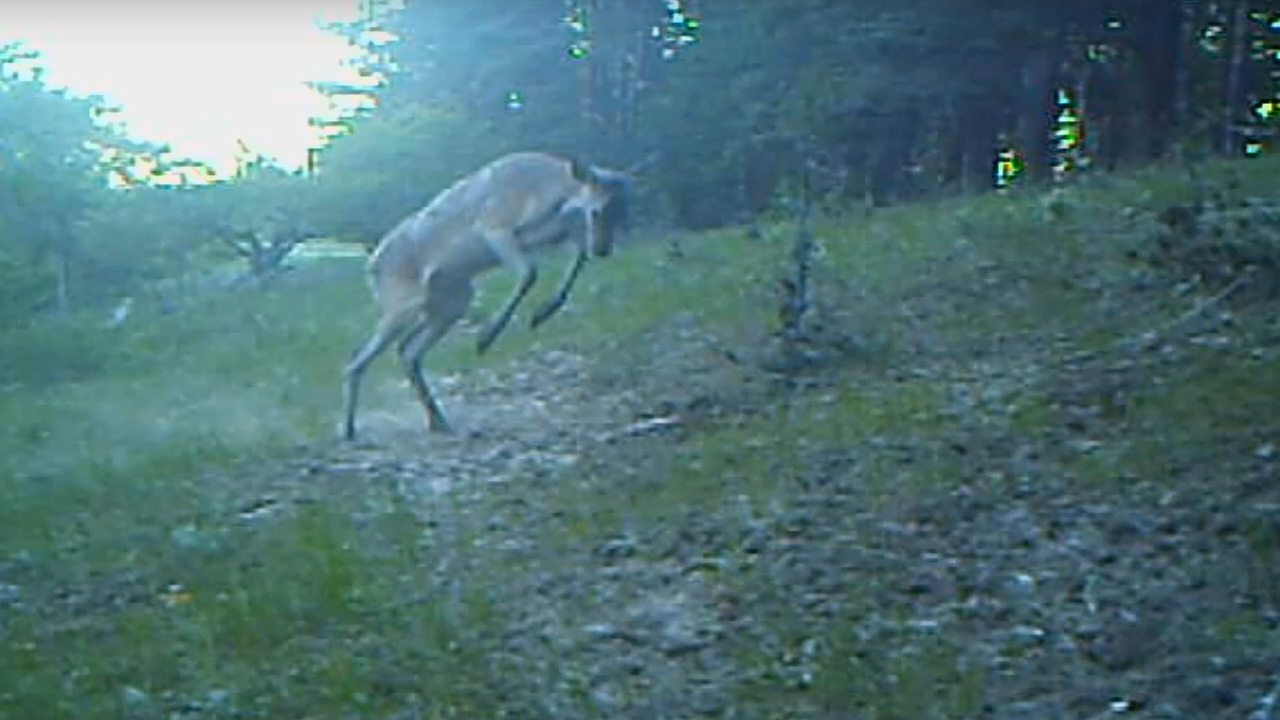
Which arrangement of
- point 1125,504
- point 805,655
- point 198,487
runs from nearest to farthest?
point 805,655, point 1125,504, point 198,487

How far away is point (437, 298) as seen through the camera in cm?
1276

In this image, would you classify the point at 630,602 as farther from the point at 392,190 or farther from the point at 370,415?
the point at 392,190

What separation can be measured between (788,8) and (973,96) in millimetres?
3035

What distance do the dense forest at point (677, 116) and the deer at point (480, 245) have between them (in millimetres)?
9301

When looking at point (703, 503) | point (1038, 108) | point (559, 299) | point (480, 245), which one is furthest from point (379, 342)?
point (1038, 108)

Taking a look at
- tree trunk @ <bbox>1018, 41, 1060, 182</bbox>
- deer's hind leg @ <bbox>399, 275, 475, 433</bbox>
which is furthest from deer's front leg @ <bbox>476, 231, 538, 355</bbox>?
tree trunk @ <bbox>1018, 41, 1060, 182</bbox>

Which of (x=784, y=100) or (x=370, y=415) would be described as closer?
(x=370, y=415)

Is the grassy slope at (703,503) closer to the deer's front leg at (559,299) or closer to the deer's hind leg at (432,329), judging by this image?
the deer's hind leg at (432,329)

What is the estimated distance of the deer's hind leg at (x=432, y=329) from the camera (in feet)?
41.0

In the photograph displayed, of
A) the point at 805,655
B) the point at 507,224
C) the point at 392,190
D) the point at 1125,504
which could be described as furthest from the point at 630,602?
the point at 392,190

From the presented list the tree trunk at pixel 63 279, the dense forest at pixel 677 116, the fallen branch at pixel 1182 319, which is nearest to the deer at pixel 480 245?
the fallen branch at pixel 1182 319

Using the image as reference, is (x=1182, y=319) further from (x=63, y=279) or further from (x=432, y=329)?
(x=63, y=279)

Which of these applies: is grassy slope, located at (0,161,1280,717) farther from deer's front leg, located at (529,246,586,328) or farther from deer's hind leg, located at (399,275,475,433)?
deer's front leg, located at (529,246,586,328)

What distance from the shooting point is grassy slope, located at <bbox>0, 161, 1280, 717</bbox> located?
271 inches
